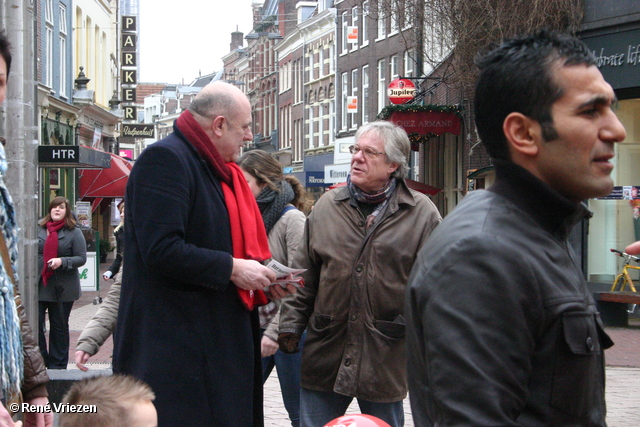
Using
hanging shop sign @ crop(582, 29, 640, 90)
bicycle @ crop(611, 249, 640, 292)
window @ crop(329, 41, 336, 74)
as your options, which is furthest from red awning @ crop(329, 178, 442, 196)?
window @ crop(329, 41, 336, 74)

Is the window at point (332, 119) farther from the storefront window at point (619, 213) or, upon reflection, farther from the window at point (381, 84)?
the storefront window at point (619, 213)

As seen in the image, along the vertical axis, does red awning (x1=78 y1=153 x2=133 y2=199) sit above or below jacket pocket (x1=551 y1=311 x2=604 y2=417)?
above

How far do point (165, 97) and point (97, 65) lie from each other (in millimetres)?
72285

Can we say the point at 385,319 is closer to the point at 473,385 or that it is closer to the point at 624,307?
the point at 473,385

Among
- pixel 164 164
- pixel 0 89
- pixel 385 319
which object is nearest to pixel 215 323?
pixel 164 164

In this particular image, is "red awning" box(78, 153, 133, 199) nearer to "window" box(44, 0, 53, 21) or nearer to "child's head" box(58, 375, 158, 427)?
"window" box(44, 0, 53, 21)

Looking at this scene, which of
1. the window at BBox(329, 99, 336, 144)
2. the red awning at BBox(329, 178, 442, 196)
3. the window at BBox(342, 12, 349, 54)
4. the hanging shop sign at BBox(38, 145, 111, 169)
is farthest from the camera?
the window at BBox(329, 99, 336, 144)

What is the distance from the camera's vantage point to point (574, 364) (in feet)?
4.71

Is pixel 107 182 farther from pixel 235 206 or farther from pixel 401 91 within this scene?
pixel 235 206

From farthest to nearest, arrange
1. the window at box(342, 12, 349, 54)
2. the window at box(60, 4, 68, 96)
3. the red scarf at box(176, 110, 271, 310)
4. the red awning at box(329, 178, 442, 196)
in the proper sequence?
the window at box(342, 12, 349, 54), the window at box(60, 4, 68, 96), the red awning at box(329, 178, 442, 196), the red scarf at box(176, 110, 271, 310)

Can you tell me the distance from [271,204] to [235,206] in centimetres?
134

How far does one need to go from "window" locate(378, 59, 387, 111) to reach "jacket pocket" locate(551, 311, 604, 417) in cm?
3209

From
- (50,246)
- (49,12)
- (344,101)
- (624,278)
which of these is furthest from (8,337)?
(344,101)

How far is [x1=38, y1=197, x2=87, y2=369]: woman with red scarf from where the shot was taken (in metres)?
8.30
